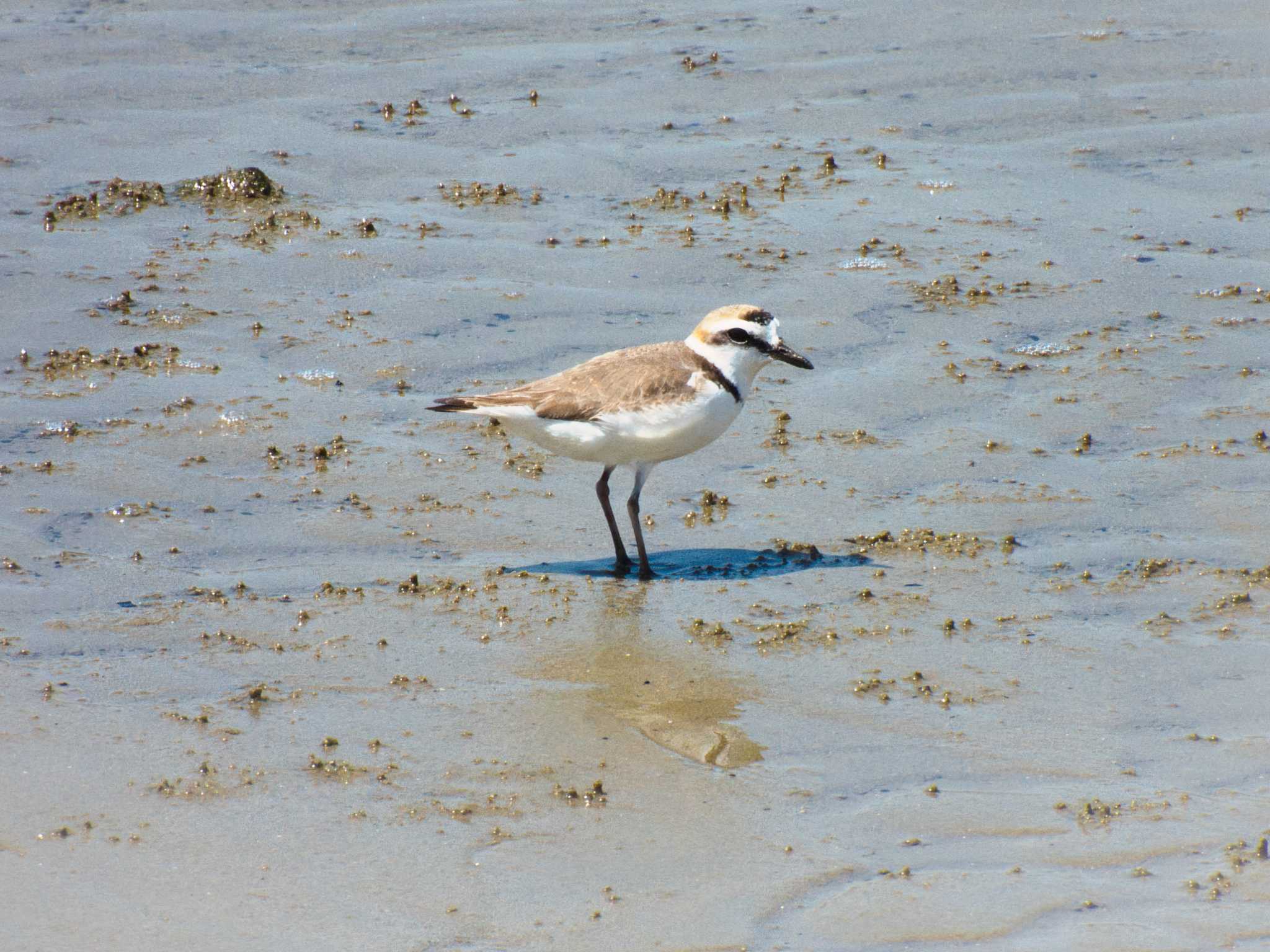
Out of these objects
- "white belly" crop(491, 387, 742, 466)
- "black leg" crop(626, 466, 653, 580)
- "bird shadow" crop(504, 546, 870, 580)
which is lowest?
"bird shadow" crop(504, 546, 870, 580)

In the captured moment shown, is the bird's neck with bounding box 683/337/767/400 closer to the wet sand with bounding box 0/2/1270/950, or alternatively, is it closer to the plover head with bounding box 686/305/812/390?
the plover head with bounding box 686/305/812/390

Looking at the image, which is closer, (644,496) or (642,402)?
(642,402)

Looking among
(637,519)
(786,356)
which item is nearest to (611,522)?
(637,519)

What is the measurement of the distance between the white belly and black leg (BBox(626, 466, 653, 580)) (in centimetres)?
A: 9

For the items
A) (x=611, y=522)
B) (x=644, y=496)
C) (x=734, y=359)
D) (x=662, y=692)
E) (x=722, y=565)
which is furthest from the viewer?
(x=644, y=496)

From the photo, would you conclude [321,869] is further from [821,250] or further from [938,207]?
[938,207]

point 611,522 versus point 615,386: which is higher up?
point 615,386

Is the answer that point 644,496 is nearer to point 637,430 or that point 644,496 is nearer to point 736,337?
point 637,430

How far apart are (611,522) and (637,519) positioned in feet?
0.65

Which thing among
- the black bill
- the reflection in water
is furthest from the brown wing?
the reflection in water

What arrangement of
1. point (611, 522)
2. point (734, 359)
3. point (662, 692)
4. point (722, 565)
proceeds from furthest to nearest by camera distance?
point (734, 359), point (611, 522), point (722, 565), point (662, 692)

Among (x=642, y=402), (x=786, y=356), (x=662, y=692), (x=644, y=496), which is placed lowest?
(x=662, y=692)

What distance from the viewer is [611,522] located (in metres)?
6.87

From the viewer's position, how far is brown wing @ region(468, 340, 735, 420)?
6.80 meters
